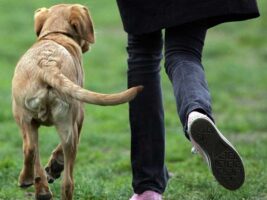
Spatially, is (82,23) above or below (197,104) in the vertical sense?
above

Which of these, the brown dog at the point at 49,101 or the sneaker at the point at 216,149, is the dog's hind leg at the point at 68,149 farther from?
the sneaker at the point at 216,149

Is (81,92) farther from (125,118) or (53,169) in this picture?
(125,118)

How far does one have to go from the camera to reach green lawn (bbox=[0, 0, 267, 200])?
18.6ft

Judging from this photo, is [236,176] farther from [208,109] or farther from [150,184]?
[150,184]

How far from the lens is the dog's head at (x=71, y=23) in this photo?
5184mm

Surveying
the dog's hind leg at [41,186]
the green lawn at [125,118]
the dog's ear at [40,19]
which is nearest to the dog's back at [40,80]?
the dog's hind leg at [41,186]

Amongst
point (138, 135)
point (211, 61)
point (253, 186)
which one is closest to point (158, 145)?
point (138, 135)

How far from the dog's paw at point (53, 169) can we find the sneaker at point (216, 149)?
1.15 metres

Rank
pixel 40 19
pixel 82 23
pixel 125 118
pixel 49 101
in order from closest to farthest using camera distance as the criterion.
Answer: pixel 49 101 < pixel 82 23 < pixel 40 19 < pixel 125 118

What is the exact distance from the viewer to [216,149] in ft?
13.5

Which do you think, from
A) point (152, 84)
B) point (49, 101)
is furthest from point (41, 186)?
point (152, 84)

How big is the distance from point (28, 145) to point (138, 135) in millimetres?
674

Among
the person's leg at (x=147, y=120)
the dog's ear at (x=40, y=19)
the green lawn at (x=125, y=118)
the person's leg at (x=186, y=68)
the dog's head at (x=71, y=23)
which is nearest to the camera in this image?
the person's leg at (x=186, y=68)

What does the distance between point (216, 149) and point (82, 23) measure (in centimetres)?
152
